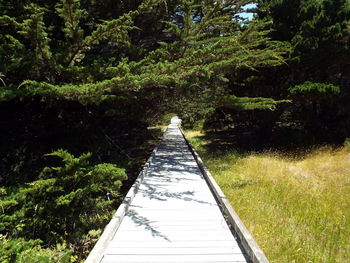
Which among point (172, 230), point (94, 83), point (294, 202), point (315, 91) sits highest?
point (94, 83)

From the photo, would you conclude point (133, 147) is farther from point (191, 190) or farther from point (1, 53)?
point (1, 53)

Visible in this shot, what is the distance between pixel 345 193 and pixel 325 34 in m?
7.95

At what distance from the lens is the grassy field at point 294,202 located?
3.37m

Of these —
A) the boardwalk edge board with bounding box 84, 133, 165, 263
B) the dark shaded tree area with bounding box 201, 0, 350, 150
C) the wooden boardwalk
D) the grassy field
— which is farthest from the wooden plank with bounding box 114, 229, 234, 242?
the dark shaded tree area with bounding box 201, 0, 350, 150

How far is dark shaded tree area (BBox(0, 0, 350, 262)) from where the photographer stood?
3.64 meters

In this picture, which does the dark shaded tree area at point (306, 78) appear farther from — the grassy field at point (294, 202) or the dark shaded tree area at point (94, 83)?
the grassy field at point (294, 202)

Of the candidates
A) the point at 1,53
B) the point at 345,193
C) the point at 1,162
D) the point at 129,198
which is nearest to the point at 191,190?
the point at 129,198

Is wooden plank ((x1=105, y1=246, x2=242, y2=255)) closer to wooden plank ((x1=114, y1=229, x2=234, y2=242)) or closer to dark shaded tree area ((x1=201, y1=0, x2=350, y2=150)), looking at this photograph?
wooden plank ((x1=114, y1=229, x2=234, y2=242))

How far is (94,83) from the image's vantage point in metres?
4.92

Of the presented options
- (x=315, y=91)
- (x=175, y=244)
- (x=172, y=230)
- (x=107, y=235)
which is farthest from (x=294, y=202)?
(x=315, y=91)

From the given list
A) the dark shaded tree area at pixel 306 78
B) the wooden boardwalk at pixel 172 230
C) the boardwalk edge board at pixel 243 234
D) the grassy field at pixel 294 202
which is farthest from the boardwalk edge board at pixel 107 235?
the dark shaded tree area at pixel 306 78

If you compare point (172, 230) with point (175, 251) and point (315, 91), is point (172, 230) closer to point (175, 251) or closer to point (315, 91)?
point (175, 251)

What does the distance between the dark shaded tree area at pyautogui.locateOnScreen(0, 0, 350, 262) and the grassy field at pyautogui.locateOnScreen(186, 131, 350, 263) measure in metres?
2.47

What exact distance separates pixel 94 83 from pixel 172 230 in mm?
3659
